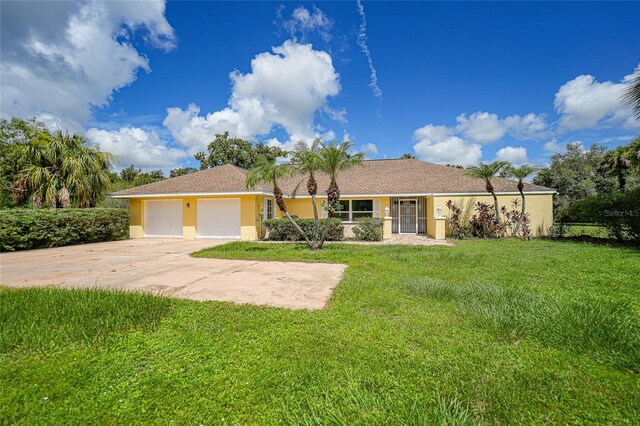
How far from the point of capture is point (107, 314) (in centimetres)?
421

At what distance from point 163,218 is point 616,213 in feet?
81.6

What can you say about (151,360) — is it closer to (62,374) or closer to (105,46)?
(62,374)

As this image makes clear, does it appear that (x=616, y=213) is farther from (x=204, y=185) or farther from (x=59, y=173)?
(x=59, y=173)

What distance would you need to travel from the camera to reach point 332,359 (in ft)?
10.2

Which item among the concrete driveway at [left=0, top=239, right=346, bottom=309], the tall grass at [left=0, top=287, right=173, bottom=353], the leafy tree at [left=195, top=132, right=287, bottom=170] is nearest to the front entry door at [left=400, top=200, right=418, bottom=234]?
the concrete driveway at [left=0, top=239, right=346, bottom=309]

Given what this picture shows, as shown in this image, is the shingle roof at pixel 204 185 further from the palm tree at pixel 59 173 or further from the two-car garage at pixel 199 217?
the palm tree at pixel 59 173

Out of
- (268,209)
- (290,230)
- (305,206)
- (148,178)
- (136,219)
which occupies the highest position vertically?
(148,178)

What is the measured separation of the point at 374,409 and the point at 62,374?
3168 mm

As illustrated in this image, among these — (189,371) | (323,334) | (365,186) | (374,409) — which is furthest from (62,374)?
(365,186)

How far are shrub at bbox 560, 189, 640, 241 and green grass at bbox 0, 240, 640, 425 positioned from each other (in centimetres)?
1005

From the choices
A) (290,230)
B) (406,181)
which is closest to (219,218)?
(290,230)

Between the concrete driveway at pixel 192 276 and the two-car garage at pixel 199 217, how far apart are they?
24.7 feet

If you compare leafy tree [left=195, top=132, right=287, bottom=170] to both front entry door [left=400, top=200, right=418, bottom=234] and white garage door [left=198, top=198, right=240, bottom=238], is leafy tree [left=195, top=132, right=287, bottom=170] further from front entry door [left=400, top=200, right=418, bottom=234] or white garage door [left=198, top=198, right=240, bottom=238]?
front entry door [left=400, top=200, right=418, bottom=234]

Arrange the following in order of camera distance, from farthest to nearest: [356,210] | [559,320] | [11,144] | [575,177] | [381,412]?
[575,177] < [11,144] < [356,210] < [559,320] < [381,412]
